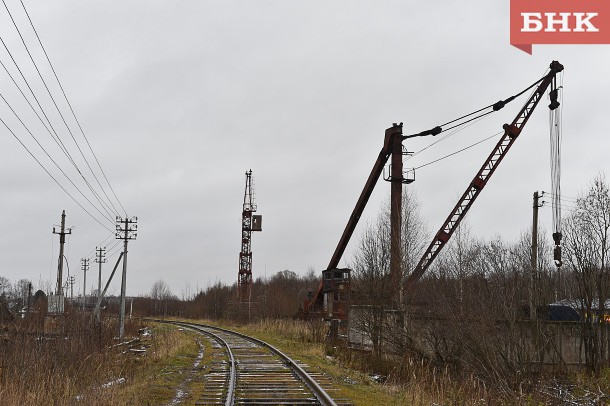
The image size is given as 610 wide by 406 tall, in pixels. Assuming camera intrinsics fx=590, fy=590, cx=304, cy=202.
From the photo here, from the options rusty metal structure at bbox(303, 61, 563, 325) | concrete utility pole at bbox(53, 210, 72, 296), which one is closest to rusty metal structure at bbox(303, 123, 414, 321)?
rusty metal structure at bbox(303, 61, 563, 325)

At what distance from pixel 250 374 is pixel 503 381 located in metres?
6.35

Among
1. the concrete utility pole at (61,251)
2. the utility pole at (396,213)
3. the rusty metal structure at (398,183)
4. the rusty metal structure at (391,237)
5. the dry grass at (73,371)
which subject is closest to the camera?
the dry grass at (73,371)

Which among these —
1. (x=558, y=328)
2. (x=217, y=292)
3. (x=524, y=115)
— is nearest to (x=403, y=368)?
(x=558, y=328)

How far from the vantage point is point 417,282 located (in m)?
20.1

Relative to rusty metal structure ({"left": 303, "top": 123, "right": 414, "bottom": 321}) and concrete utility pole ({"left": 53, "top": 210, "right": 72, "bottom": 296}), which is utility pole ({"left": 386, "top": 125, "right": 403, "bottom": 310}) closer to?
rusty metal structure ({"left": 303, "top": 123, "right": 414, "bottom": 321})

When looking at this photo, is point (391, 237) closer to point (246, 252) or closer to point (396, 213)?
point (396, 213)

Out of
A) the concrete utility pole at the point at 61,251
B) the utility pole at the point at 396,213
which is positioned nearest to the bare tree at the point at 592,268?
the utility pole at the point at 396,213

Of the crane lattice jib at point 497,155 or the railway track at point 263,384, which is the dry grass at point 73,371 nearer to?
the railway track at point 263,384

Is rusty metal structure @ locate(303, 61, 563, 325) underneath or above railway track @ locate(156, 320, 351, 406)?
above

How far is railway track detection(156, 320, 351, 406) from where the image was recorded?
1116cm

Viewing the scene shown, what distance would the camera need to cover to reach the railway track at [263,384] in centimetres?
1116

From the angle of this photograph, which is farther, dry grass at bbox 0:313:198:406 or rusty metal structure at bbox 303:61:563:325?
rusty metal structure at bbox 303:61:563:325

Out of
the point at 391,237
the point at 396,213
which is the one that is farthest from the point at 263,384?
the point at 396,213

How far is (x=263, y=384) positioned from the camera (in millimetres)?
13289
